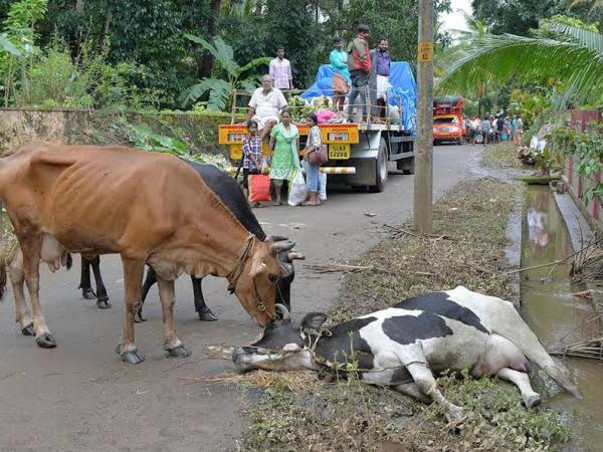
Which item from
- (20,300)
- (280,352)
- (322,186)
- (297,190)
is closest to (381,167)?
(322,186)

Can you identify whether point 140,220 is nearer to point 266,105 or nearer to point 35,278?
point 35,278

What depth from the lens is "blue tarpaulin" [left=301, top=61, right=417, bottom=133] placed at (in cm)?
1657

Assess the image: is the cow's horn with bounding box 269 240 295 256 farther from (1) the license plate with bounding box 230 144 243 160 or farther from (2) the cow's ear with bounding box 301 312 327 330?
(1) the license plate with bounding box 230 144 243 160

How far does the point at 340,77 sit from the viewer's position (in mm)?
15602

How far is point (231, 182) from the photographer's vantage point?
225 inches

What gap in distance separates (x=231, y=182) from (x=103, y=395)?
1833 mm

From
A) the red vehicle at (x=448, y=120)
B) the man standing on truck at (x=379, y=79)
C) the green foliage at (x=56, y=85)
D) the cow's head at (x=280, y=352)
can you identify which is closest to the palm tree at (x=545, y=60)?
the cow's head at (x=280, y=352)

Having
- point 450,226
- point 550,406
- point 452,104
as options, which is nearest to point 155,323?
point 550,406

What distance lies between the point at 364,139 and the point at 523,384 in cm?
993

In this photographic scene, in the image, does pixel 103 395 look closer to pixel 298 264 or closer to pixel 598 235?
pixel 298 264

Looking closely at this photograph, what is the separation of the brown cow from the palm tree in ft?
13.2

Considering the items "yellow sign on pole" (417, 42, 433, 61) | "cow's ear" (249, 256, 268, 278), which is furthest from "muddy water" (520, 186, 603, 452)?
"yellow sign on pole" (417, 42, 433, 61)

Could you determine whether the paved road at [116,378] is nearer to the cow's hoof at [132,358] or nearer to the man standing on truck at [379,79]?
the cow's hoof at [132,358]

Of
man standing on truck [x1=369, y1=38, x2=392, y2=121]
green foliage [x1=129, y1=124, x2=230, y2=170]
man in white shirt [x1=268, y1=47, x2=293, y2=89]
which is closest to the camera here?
green foliage [x1=129, y1=124, x2=230, y2=170]
